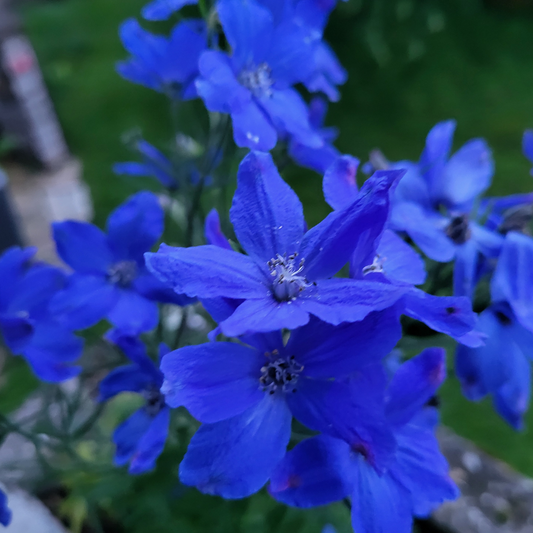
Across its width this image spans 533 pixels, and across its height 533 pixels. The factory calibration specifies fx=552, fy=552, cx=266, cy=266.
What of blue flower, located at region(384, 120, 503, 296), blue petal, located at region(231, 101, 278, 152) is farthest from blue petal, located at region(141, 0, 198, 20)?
blue flower, located at region(384, 120, 503, 296)

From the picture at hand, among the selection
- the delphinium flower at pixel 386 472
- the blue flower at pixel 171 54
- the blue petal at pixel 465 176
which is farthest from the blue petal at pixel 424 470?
the blue flower at pixel 171 54

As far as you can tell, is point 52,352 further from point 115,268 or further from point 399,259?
point 399,259

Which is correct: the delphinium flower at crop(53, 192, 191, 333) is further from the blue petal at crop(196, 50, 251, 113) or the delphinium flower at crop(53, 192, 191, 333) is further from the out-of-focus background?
the out-of-focus background

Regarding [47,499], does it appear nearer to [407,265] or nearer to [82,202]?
[407,265]

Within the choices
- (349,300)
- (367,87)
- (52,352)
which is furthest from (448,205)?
(367,87)

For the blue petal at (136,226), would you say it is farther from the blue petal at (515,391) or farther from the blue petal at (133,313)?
the blue petal at (515,391)
